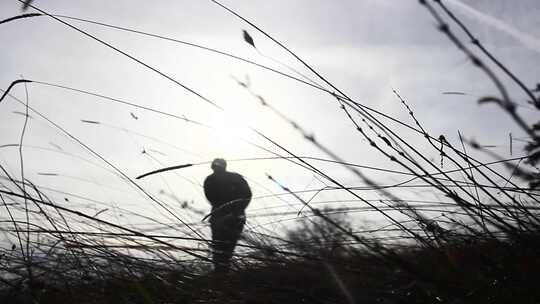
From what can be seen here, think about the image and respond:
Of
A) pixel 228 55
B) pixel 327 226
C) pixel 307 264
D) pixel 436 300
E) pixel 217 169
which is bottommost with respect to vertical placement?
pixel 436 300

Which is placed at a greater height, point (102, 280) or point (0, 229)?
point (0, 229)

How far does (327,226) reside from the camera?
1.52 meters

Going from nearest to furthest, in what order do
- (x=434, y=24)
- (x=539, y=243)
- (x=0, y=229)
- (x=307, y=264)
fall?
(x=434, y=24), (x=539, y=243), (x=307, y=264), (x=0, y=229)

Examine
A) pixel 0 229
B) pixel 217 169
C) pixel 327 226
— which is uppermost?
pixel 217 169

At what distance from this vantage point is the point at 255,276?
1.52 metres

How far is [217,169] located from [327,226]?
3.74 m

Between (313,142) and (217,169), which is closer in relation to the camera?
(313,142)

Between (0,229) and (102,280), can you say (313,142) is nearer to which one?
(102,280)

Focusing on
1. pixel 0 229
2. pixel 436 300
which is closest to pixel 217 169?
pixel 0 229

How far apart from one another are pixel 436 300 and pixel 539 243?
25 cm

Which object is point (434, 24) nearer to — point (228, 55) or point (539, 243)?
point (539, 243)

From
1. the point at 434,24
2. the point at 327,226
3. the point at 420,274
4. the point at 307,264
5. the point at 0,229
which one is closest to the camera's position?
the point at 434,24

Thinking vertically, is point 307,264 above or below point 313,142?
below

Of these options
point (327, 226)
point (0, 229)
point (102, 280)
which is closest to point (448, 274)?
point (327, 226)
